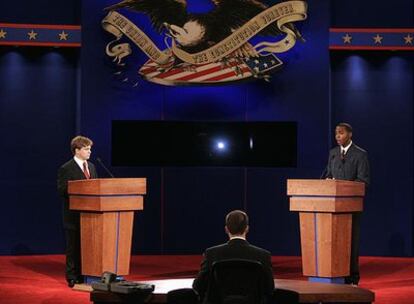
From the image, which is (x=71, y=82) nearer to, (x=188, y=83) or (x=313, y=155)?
(x=188, y=83)

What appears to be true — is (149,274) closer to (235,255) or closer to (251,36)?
(251,36)

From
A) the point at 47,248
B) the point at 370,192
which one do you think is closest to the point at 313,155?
the point at 370,192

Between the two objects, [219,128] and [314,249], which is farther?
[219,128]

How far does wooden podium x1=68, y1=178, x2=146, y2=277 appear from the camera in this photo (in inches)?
320

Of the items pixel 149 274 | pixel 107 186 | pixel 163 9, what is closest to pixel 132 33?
pixel 163 9

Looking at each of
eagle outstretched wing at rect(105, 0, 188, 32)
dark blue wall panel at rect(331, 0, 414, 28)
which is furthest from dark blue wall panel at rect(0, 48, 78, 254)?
dark blue wall panel at rect(331, 0, 414, 28)

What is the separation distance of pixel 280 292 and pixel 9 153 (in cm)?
730

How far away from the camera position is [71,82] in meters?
11.8

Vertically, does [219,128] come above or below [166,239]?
above

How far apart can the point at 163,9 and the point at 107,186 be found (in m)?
4.01

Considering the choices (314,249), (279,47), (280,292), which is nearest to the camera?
(280,292)

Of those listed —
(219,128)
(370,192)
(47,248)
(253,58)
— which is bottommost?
(47,248)

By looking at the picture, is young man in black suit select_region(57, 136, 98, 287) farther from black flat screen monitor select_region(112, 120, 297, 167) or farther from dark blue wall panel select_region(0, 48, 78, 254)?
dark blue wall panel select_region(0, 48, 78, 254)

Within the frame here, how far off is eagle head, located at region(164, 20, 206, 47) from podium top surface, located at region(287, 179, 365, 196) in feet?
12.0
